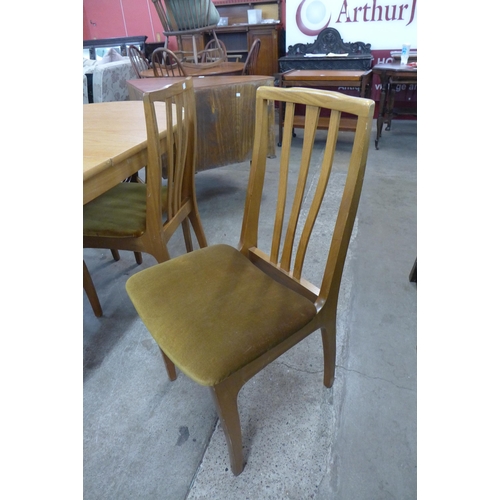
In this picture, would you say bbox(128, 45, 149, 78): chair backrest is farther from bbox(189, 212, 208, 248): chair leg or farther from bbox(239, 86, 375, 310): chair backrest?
bbox(239, 86, 375, 310): chair backrest

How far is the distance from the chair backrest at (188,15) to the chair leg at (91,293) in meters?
1.63

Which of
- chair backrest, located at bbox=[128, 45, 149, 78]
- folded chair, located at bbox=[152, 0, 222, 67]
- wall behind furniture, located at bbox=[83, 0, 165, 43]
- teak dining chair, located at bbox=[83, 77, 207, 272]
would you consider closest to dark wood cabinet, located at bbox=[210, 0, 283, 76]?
chair backrest, located at bbox=[128, 45, 149, 78]

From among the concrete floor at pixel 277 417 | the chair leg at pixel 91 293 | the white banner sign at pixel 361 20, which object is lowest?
the concrete floor at pixel 277 417

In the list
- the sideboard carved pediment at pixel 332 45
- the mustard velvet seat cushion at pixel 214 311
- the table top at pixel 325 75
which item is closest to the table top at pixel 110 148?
the mustard velvet seat cushion at pixel 214 311

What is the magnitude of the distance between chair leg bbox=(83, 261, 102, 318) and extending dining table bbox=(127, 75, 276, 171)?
118cm

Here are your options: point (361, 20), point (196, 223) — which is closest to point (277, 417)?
point (196, 223)

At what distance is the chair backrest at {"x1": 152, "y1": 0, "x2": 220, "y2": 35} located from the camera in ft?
6.72

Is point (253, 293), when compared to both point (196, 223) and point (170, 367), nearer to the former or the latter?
point (170, 367)

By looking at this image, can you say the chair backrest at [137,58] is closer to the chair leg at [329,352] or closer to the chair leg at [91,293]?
the chair leg at [91,293]

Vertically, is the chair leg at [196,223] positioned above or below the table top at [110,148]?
below

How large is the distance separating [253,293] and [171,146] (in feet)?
2.07

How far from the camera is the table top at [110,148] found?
1028mm

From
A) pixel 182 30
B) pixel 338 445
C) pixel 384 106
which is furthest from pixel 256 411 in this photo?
Result: pixel 384 106

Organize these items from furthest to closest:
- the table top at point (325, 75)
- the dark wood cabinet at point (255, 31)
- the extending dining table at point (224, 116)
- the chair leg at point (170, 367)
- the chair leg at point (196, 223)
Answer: the dark wood cabinet at point (255, 31) < the table top at point (325, 75) < the extending dining table at point (224, 116) < the chair leg at point (196, 223) < the chair leg at point (170, 367)
